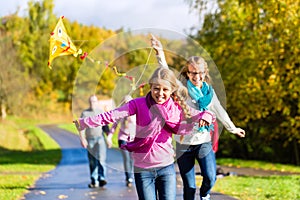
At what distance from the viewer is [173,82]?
536 centimetres

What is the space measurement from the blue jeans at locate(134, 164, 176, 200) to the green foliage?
12.0 m

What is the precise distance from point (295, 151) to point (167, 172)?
53.0ft

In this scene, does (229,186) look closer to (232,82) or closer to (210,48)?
(232,82)

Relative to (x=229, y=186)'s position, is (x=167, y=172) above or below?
above

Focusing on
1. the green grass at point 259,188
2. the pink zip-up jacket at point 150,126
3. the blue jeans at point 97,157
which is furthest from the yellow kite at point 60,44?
the blue jeans at point 97,157

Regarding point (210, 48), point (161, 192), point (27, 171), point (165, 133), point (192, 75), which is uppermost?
point (210, 48)

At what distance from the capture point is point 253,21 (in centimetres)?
1891

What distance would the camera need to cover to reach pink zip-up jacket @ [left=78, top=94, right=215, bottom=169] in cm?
531

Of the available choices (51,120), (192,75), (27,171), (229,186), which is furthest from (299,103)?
(51,120)

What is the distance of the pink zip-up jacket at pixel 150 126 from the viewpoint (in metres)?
5.31

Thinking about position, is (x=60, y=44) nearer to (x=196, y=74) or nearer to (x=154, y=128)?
(x=196, y=74)

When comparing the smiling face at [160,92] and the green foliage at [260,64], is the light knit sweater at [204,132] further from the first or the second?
the green foliage at [260,64]

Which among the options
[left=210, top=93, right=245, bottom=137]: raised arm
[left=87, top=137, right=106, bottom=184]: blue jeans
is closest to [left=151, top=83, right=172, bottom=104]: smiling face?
[left=210, top=93, right=245, bottom=137]: raised arm

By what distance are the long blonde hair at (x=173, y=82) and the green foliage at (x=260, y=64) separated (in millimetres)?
11364
